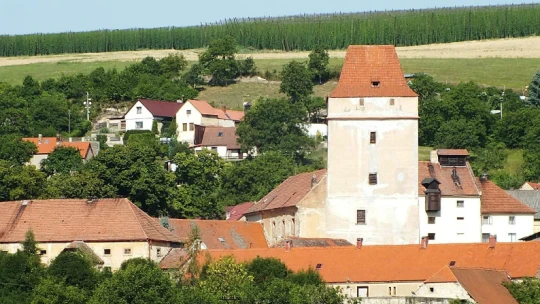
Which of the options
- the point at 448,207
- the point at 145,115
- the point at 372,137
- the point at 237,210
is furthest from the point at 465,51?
the point at 372,137

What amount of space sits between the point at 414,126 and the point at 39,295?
78.5 feet

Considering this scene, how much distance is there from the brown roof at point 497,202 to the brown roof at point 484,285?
19381 mm

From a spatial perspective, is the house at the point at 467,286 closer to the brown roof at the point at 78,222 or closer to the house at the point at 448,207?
the house at the point at 448,207

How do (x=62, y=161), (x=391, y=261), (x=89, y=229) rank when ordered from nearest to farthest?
(x=391, y=261), (x=89, y=229), (x=62, y=161)

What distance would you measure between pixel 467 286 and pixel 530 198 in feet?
113

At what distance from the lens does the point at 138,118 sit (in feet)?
497

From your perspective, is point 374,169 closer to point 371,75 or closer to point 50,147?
point 371,75

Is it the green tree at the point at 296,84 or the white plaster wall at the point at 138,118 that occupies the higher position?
the green tree at the point at 296,84

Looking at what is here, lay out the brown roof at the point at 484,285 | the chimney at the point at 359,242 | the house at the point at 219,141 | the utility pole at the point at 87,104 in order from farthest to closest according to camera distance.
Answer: the utility pole at the point at 87,104, the house at the point at 219,141, the chimney at the point at 359,242, the brown roof at the point at 484,285

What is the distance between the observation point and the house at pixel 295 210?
298ft

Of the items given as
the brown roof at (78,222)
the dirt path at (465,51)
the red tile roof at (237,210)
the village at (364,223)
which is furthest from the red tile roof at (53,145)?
the dirt path at (465,51)

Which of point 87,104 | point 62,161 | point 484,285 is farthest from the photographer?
point 87,104

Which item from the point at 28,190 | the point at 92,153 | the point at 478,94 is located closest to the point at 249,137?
the point at 92,153

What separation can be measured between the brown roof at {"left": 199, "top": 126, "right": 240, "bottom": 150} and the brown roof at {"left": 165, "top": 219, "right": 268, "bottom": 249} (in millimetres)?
45147
